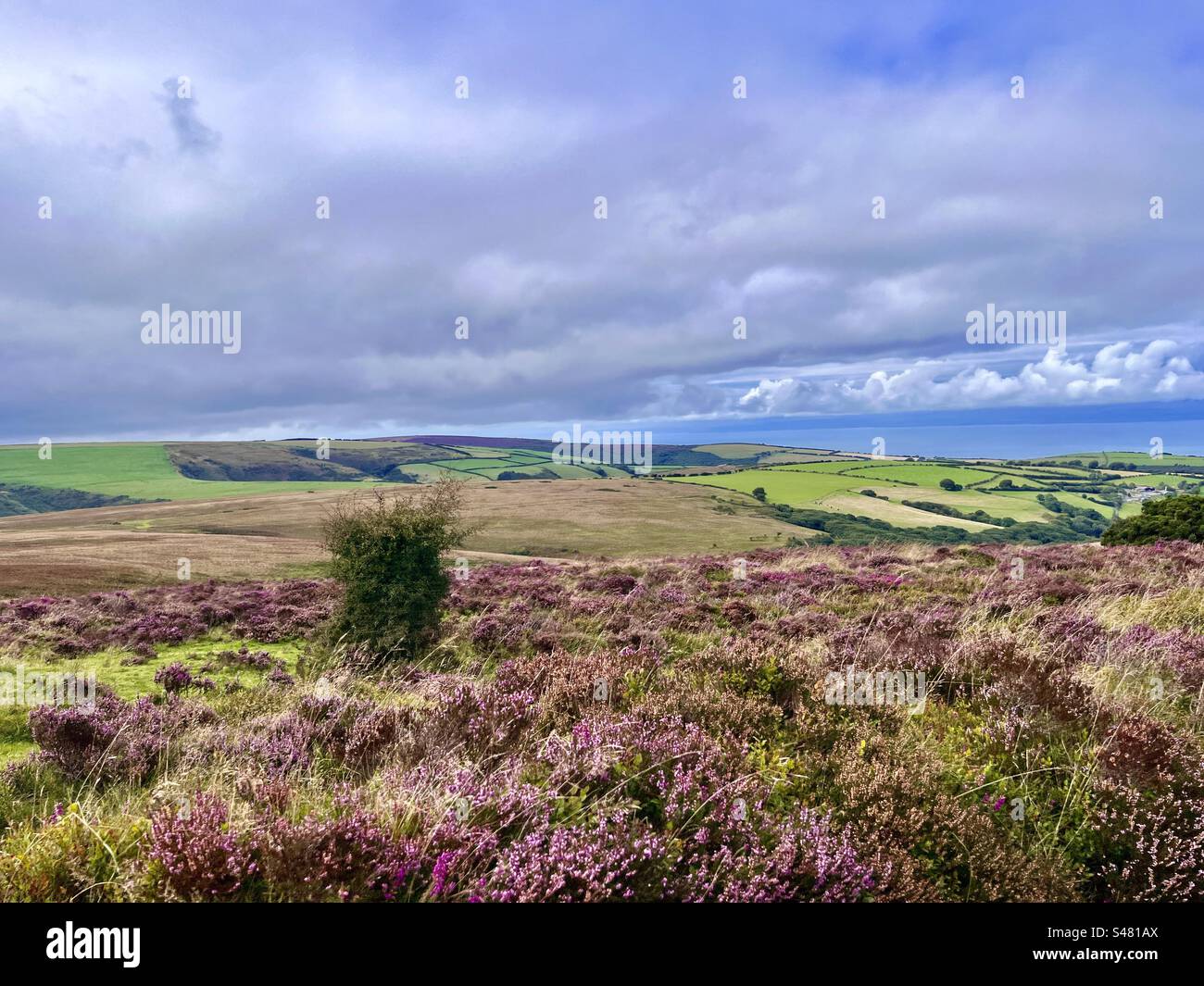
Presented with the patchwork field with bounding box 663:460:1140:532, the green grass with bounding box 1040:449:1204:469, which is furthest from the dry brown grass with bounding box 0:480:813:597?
the green grass with bounding box 1040:449:1204:469

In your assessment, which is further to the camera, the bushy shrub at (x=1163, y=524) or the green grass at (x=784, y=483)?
the green grass at (x=784, y=483)

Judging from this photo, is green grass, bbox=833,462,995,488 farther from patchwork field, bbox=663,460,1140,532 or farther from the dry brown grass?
the dry brown grass

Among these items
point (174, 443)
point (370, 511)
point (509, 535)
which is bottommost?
point (509, 535)

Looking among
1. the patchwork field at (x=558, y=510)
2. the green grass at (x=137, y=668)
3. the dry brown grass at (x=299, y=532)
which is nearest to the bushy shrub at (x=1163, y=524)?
the dry brown grass at (x=299, y=532)

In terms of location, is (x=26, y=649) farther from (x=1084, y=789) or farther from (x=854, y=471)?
(x=854, y=471)

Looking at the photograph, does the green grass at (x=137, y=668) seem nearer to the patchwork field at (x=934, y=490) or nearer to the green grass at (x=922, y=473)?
the patchwork field at (x=934, y=490)

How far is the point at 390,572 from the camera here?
10984mm

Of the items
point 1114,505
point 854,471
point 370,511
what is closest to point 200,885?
point 370,511

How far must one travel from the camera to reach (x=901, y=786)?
4023 millimetres

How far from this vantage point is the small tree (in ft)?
35.0

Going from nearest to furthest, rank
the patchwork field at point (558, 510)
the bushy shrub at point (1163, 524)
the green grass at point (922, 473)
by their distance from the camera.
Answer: the bushy shrub at point (1163, 524) < the patchwork field at point (558, 510) < the green grass at point (922, 473)

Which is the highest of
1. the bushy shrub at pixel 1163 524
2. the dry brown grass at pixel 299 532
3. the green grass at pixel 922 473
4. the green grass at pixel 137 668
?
the green grass at pixel 922 473

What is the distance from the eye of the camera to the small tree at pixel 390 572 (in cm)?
1068

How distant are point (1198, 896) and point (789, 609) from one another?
945 cm
